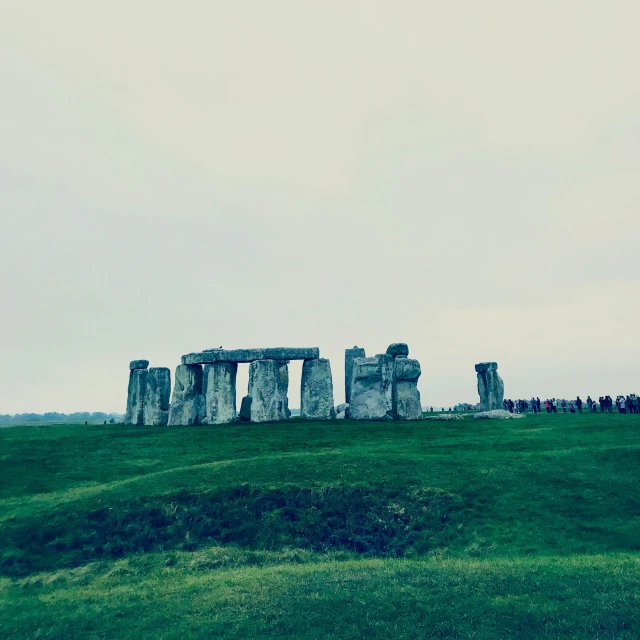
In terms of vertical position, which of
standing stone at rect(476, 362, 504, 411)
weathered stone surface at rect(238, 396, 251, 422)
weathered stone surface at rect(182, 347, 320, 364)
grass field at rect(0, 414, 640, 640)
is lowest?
grass field at rect(0, 414, 640, 640)

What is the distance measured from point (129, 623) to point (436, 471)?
985 centimetres

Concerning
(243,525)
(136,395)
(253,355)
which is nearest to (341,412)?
(253,355)

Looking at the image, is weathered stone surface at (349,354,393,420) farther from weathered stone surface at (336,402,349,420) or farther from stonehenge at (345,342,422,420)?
weathered stone surface at (336,402,349,420)

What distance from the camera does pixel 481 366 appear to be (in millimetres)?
36688

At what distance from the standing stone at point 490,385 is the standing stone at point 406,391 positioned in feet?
23.2

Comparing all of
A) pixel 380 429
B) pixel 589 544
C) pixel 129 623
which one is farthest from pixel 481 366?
pixel 129 623

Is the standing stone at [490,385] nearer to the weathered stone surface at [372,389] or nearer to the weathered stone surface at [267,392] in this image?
the weathered stone surface at [372,389]

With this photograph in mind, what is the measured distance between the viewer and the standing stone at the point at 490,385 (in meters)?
36.4

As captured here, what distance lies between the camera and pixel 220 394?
3147 centimetres

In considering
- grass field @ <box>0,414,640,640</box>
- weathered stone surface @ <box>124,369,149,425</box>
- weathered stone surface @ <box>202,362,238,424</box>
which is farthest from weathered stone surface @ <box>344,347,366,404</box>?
weathered stone surface @ <box>124,369,149,425</box>

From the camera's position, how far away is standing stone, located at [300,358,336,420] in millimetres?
31047

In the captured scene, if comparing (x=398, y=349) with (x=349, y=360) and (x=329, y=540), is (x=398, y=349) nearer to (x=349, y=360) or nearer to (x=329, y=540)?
(x=349, y=360)

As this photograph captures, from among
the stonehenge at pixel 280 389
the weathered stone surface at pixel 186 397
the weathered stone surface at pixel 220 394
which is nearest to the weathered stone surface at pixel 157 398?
the stonehenge at pixel 280 389

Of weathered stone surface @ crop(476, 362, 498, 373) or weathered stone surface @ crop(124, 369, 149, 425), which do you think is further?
weathered stone surface @ crop(476, 362, 498, 373)
